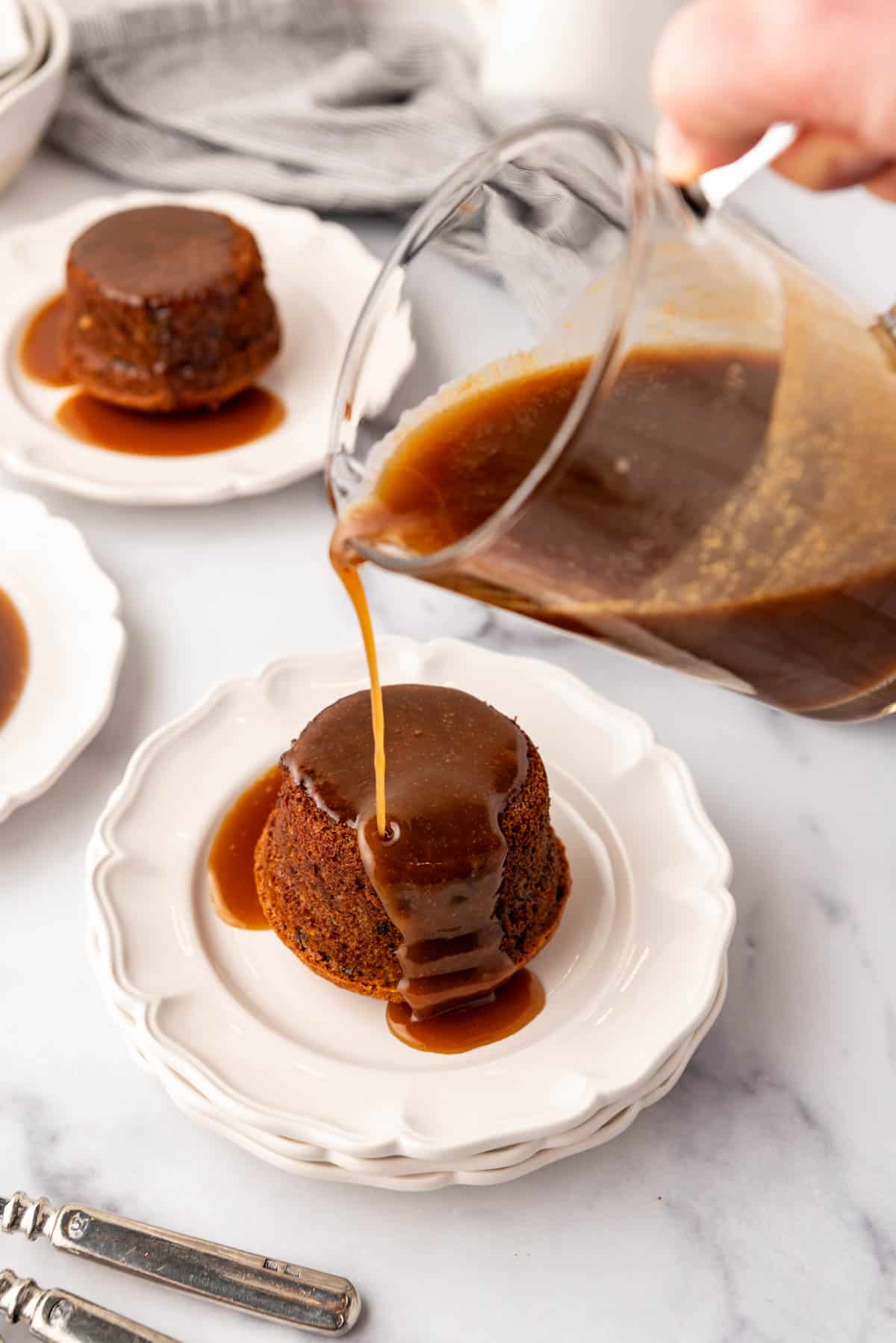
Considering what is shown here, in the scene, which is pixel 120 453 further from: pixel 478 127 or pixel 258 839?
pixel 478 127

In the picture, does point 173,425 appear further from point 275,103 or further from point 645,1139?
point 645,1139

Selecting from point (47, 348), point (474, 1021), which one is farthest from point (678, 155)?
point (47, 348)

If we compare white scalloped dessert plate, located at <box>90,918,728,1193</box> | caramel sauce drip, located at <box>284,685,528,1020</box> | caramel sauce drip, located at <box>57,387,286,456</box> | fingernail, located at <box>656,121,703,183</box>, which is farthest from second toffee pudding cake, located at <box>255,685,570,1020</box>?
caramel sauce drip, located at <box>57,387,286,456</box>

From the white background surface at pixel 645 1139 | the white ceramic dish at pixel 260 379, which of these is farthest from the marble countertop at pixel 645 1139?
the white ceramic dish at pixel 260 379

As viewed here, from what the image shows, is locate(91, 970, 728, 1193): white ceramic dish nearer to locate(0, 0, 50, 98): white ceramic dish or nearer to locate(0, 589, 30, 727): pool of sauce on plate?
locate(0, 589, 30, 727): pool of sauce on plate

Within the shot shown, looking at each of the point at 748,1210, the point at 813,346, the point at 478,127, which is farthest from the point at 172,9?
the point at 748,1210

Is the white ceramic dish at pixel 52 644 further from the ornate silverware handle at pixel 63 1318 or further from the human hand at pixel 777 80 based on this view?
the human hand at pixel 777 80
